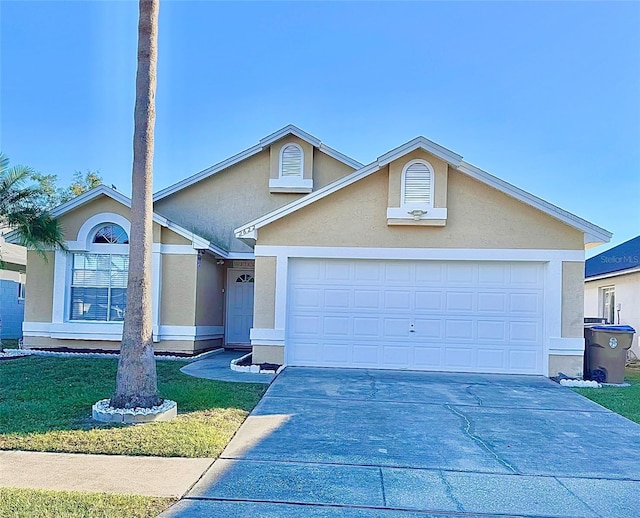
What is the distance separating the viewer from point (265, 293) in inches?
468

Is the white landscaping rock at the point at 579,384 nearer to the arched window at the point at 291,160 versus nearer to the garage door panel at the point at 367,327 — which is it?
the garage door panel at the point at 367,327

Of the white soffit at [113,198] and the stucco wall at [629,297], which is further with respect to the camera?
Result: the stucco wall at [629,297]

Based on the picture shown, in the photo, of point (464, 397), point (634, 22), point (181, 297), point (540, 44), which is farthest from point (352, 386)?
point (634, 22)

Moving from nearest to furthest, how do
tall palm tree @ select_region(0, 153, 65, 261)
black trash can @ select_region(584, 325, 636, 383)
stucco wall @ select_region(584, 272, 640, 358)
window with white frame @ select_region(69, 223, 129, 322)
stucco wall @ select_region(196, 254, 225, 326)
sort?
black trash can @ select_region(584, 325, 636, 383) → tall palm tree @ select_region(0, 153, 65, 261) → window with white frame @ select_region(69, 223, 129, 322) → stucco wall @ select_region(196, 254, 225, 326) → stucco wall @ select_region(584, 272, 640, 358)

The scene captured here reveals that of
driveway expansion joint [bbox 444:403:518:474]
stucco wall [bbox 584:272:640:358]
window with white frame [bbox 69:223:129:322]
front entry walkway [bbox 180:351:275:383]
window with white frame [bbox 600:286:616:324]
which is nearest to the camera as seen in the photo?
driveway expansion joint [bbox 444:403:518:474]

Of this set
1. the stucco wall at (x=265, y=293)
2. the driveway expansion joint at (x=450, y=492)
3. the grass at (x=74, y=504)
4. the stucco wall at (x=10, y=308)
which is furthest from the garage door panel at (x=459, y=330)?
the stucco wall at (x=10, y=308)

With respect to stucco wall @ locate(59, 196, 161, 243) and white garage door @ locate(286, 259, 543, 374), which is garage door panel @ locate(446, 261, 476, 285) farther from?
stucco wall @ locate(59, 196, 161, 243)

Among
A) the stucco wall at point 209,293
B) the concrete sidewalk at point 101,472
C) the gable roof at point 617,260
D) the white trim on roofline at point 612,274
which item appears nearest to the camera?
the concrete sidewalk at point 101,472

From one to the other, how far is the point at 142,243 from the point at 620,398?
29.4 feet

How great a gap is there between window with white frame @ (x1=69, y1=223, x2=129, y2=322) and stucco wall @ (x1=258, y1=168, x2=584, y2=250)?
450 centimetres

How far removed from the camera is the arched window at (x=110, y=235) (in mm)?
13922

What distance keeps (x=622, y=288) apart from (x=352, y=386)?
12.8 m

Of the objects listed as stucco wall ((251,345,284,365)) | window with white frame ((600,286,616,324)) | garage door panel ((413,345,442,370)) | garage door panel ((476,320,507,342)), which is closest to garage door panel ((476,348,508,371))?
garage door panel ((476,320,507,342))

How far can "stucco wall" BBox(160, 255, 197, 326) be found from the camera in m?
13.7
